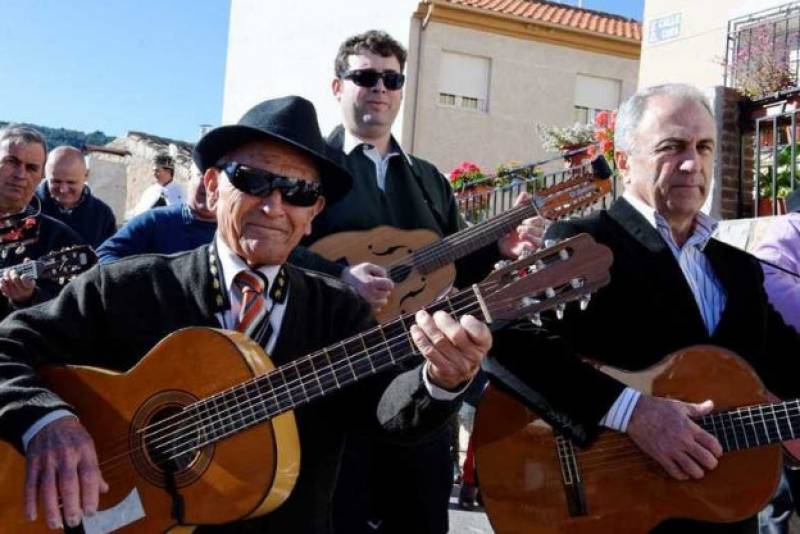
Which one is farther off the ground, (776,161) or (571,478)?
(776,161)

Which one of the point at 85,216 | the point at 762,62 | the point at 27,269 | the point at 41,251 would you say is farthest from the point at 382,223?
the point at 762,62

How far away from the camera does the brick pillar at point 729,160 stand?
7.39 m

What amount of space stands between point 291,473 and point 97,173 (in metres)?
21.6

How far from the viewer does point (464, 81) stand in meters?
22.1

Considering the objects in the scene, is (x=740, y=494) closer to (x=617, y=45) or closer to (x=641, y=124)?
(x=641, y=124)

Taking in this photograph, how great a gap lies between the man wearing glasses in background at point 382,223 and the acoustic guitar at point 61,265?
1638 millimetres

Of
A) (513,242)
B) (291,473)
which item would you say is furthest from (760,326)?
(291,473)

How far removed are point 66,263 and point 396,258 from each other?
2.04 metres

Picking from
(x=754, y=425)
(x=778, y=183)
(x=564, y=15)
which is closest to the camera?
(x=754, y=425)

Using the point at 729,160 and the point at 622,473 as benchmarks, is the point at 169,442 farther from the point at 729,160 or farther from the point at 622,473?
the point at 729,160

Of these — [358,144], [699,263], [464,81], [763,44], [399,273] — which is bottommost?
[399,273]

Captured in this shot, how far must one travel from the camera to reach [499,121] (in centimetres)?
2247

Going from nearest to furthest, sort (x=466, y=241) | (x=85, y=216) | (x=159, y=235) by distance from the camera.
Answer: (x=466, y=241)
(x=159, y=235)
(x=85, y=216)

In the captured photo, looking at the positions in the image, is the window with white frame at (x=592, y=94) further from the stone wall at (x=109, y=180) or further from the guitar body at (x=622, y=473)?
the guitar body at (x=622, y=473)
